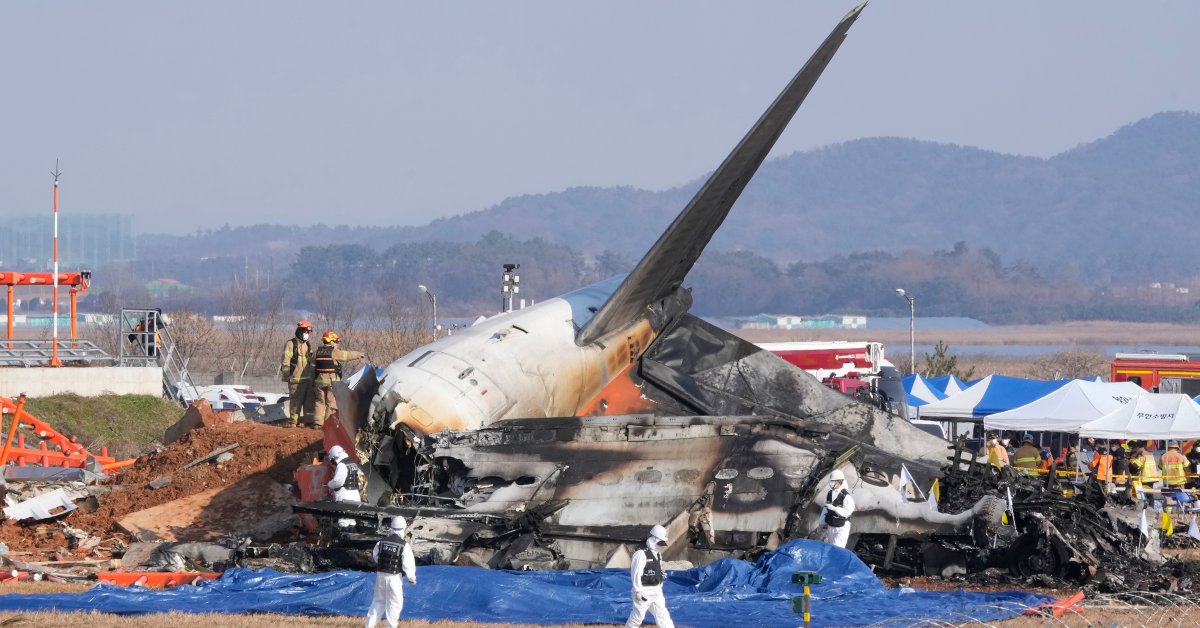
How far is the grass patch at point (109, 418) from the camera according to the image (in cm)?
4034

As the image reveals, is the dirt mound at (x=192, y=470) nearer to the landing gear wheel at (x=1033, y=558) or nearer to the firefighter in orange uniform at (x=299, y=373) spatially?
the firefighter in orange uniform at (x=299, y=373)

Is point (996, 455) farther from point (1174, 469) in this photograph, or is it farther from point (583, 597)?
point (583, 597)

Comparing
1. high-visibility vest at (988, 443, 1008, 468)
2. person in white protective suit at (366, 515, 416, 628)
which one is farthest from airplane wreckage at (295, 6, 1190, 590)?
high-visibility vest at (988, 443, 1008, 468)

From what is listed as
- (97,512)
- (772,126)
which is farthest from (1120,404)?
(97,512)

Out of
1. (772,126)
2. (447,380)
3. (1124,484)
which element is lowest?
(1124,484)

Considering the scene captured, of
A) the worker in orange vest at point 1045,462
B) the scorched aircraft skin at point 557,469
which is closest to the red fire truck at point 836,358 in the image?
the worker in orange vest at point 1045,462

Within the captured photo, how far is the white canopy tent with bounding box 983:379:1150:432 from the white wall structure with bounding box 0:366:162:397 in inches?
995

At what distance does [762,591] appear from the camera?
18.2m

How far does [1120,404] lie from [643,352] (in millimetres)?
17054

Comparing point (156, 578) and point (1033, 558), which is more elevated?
point (1033, 558)

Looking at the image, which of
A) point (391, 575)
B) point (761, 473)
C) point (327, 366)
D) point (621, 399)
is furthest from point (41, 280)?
point (391, 575)

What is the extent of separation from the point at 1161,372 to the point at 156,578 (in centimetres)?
4078

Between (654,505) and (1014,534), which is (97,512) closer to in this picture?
(654,505)

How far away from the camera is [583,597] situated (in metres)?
17.7
